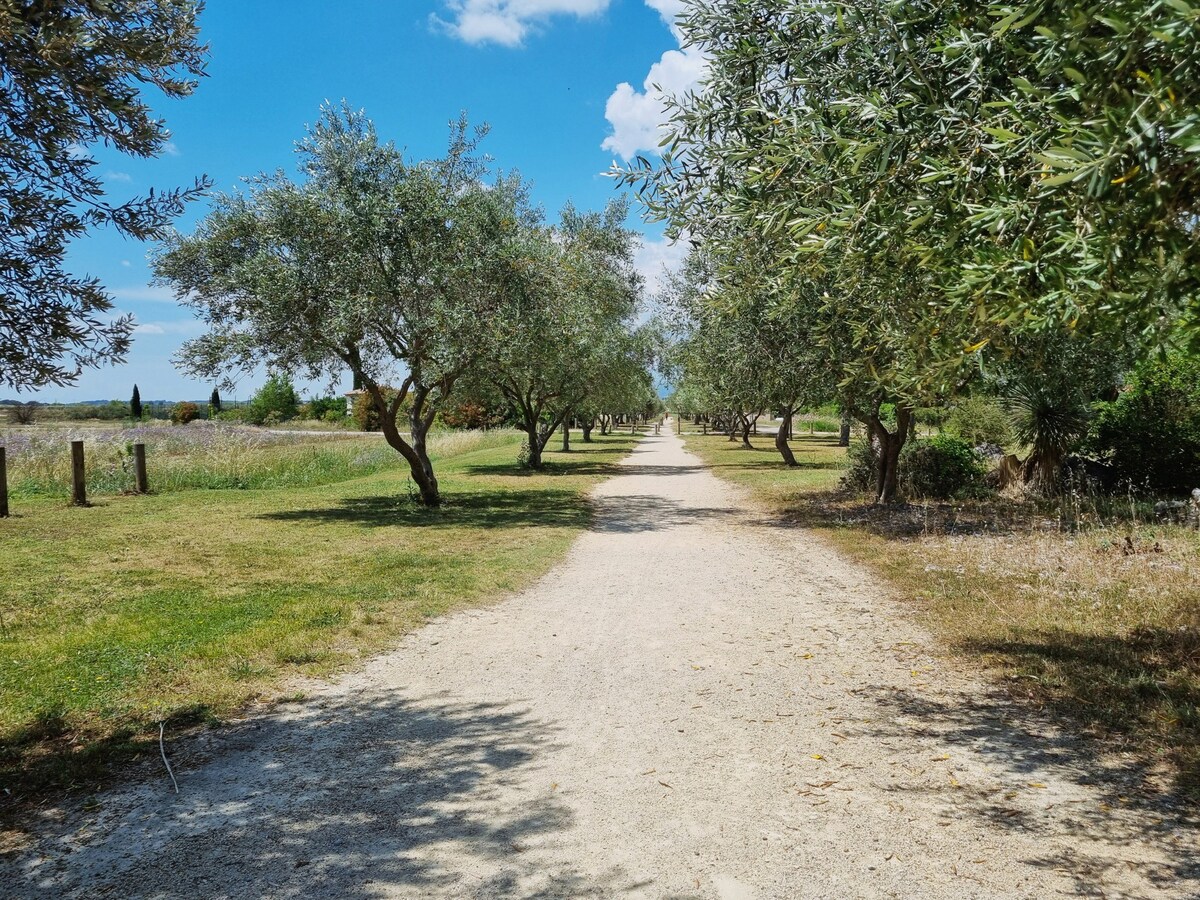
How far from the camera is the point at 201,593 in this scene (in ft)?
31.7

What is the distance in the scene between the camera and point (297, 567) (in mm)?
11430

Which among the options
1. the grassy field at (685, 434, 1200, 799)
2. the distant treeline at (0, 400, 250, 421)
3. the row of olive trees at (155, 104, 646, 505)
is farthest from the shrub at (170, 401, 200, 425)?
the grassy field at (685, 434, 1200, 799)

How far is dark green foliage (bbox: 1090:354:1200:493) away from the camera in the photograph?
16.8 m

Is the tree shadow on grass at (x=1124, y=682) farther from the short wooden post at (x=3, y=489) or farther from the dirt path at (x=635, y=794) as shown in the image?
the short wooden post at (x=3, y=489)

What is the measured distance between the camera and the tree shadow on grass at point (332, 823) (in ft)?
11.8

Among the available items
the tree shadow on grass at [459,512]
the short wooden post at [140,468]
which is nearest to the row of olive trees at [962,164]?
the tree shadow on grass at [459,512]

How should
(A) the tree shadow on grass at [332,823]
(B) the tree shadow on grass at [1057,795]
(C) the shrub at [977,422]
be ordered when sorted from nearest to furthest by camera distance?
1. (A) the tree shadow on grass at [332,823]
2. (B) the tree shadow on grass at [1057,795]
3. (C) the shrub at [977,422]

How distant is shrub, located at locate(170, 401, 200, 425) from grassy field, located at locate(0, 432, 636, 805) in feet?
154

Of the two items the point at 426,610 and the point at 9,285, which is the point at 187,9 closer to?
the point at 9,285

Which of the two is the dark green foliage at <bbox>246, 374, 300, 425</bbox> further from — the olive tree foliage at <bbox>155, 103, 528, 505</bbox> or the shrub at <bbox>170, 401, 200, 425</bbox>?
the olive tree foliage at <bbox>155, 103, 528, 505</bbox>

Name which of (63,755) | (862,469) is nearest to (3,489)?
(63,755)

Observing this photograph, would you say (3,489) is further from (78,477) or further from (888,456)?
(888,456)

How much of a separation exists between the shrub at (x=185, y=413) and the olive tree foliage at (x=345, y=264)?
2013 inches

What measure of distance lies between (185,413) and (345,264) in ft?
183
